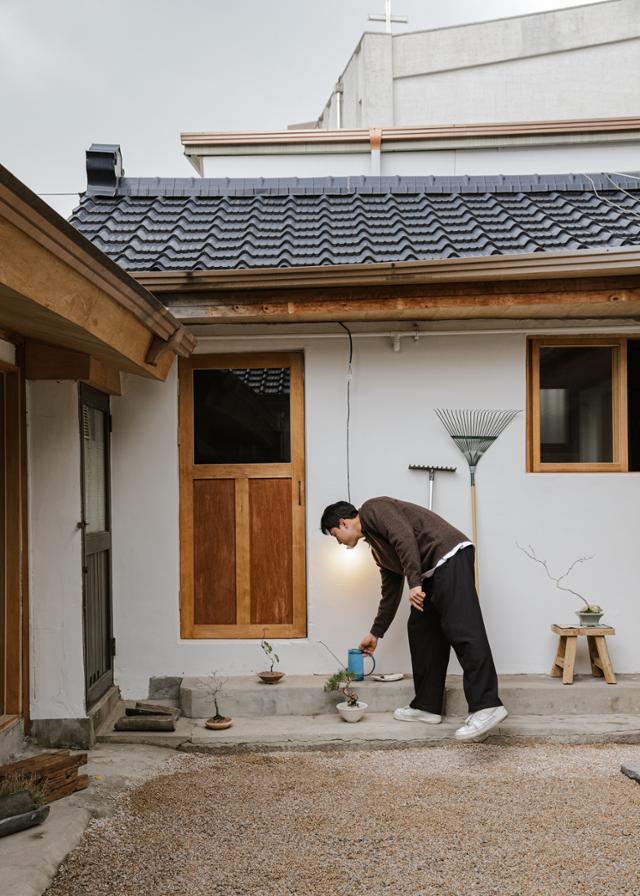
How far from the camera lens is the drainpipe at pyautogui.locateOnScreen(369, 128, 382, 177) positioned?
26.5 ft

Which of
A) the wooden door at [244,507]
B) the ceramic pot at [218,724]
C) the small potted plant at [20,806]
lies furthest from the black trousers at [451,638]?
the small potted plant at [20,806]

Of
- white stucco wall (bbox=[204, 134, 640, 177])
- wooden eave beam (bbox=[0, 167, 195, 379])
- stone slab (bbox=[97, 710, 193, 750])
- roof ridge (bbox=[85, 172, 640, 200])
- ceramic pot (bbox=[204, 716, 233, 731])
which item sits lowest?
stone slab (bbox=[97, 710, 193, 750])

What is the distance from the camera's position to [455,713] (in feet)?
16.7

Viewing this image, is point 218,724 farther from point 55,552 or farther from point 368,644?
point 55,552

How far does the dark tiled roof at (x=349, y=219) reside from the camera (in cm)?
569

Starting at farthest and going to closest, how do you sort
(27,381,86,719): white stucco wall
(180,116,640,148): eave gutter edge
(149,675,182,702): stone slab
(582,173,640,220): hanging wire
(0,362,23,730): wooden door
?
1. (180,116,640,148): eave gutter edge
2. (582,173,640,220): hanging wire
3. (149,675,182,702): stone slab
4. (27,381,86,719): white stucco wall
5. (0,362,23,730): wooden door

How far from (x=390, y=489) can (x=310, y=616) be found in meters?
0.98

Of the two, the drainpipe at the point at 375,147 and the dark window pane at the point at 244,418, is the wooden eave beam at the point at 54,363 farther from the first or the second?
the drainpipe at the point at 375,147

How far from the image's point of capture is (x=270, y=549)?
5.64 m

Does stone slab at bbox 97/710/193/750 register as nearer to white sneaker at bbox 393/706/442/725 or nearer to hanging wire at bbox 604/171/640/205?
white sneaker at bbox 393/706/442/725

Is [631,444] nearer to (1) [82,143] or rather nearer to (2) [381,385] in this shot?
(2) [381,385]

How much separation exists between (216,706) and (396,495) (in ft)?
5.72

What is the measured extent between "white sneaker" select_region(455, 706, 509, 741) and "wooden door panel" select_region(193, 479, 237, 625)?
177 centimetres

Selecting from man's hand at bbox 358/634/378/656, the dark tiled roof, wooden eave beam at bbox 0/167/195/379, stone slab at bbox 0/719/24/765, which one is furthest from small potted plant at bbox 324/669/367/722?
the dark tiled roof
